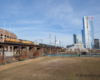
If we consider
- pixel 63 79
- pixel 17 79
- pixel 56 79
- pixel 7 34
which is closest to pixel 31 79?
pixel 17 79

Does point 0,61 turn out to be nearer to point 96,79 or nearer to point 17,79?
point 17,79

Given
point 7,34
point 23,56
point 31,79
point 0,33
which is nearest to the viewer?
point 31,79

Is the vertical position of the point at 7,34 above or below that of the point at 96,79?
above

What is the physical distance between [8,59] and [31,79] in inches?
817

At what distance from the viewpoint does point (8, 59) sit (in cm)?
2928

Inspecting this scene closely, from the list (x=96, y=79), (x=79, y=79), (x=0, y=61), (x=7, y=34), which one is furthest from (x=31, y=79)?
(x=7, y=34)

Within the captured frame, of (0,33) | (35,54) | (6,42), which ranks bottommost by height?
(35,54)

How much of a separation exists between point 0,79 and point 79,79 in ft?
37.7

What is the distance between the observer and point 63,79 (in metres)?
11.9

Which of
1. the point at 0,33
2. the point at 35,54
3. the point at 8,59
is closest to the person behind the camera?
the point at 8,59

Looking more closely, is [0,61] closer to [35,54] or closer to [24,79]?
[24,79]

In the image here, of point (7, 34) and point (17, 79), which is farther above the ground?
point (7, 34)

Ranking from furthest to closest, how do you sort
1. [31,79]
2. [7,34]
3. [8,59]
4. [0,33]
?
[7,34], [0,33], [8,59], [31,79]

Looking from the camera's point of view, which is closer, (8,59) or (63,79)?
(63,79)
